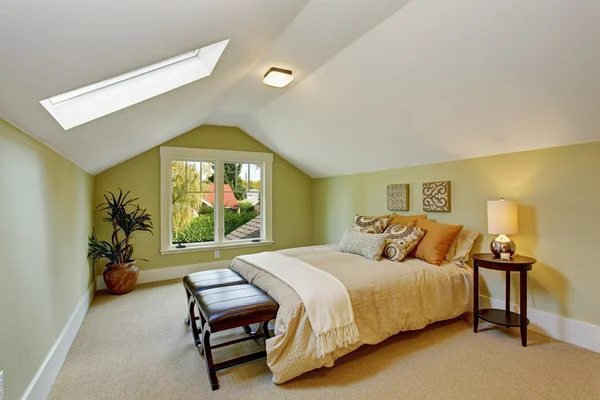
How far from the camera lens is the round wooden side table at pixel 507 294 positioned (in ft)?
8.38

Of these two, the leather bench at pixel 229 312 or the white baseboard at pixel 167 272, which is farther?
the white baseboard at pixel 167 272

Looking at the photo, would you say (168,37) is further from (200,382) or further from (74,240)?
(74,240)

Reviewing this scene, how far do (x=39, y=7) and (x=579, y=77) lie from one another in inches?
111

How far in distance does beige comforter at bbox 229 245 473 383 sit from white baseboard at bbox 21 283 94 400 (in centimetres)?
136

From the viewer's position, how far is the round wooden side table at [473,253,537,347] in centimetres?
255

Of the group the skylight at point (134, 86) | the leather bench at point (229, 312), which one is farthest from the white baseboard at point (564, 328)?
the skylight at point (134, 86)

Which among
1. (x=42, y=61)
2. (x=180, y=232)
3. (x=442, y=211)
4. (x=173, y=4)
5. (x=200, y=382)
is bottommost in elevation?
(x=200, y=382)

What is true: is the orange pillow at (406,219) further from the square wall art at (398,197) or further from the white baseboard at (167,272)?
the white baseboard at (167,272)

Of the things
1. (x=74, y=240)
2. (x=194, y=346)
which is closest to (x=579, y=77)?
(x=194, y=346)

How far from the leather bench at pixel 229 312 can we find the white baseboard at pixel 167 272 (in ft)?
8.25

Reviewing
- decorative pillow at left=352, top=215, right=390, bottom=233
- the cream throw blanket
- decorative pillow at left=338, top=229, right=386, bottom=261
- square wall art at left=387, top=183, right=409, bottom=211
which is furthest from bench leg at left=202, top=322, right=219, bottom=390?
square wall art at left=387, top=183, right=409, bottom=211

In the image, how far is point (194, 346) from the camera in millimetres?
2602

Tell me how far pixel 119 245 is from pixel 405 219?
364 centimetres

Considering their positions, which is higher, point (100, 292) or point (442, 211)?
point (442, 211)
